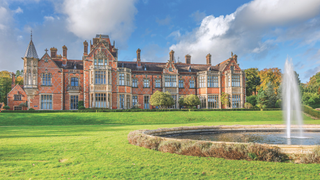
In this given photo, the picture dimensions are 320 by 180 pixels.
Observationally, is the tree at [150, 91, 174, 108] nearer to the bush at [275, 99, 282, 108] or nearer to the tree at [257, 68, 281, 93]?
the bush at [275, 99, 282, 108]

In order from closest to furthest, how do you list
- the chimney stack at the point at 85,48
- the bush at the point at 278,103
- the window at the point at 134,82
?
the chimney stack at the point at 85,48 → the window at the point at 134,82 → the bush at the point at 278,103

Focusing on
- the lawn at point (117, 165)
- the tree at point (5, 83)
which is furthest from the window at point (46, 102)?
the lawn at point (117, 165)

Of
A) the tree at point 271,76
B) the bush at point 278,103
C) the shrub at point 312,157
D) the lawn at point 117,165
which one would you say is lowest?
the lawn at point 117,165

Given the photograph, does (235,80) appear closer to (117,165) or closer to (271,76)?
(271,76)

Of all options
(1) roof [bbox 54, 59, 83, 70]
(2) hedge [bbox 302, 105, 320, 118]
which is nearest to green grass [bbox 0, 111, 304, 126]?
(2) hedge [bbox 302, 105, 320, 118]

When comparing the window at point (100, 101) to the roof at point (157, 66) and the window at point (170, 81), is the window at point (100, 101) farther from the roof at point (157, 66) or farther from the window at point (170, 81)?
the window at point (170, 81)

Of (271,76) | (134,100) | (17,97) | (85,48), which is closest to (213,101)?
(134,100)

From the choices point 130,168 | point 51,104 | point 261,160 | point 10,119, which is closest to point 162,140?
point 130,168

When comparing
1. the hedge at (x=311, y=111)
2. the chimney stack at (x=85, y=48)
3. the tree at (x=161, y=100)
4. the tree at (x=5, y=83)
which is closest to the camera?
the hedge at (x=311, y=111)

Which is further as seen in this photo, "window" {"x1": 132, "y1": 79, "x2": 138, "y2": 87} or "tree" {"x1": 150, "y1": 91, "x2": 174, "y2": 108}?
"window" {"x1": 132, "y1": 79, "x2": 138, "y2": 87}

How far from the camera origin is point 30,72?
33562 millimetres

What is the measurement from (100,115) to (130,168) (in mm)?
19610

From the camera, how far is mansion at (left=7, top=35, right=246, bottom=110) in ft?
110

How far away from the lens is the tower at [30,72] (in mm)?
33281
